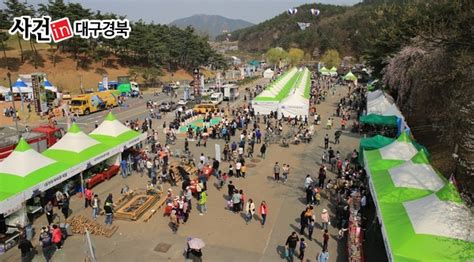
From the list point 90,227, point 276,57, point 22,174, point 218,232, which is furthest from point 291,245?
point 276,57

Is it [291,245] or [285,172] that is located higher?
[285,172]

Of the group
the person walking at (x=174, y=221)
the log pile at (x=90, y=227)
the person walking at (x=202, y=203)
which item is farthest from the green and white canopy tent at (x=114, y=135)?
the person walking at (x=174, y=221)

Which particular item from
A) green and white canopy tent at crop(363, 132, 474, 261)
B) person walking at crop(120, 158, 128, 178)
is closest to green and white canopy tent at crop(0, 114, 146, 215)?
person walking at crop(120, 158, 128, 178)

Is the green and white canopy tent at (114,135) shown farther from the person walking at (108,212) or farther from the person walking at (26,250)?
the person walking at (26,250)

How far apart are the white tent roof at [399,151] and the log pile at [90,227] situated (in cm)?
1144

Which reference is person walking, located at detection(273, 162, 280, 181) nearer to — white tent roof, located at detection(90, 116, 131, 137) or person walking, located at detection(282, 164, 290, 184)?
person walking, located at detection(282, 164, 290, 184)

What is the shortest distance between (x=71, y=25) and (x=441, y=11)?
57654 millimetres

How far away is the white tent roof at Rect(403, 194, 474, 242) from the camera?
359 inches

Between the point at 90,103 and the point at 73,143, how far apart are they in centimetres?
2247

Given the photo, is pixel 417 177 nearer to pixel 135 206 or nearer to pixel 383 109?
pixel 135 206

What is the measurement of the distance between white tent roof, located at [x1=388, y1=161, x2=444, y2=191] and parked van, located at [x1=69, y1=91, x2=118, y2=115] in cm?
3236

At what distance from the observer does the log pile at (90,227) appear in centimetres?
1336

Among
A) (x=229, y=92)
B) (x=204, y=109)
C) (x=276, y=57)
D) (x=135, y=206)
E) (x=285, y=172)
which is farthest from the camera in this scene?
(x=276, y=57)

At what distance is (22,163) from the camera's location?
562 inches
